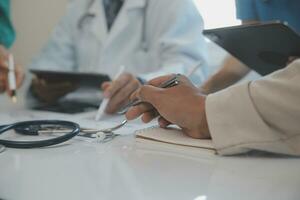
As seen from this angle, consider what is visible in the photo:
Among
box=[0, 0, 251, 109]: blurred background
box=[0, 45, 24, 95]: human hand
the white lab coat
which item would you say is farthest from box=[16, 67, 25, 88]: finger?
box=[0, 0, 251, 109]: blurred background

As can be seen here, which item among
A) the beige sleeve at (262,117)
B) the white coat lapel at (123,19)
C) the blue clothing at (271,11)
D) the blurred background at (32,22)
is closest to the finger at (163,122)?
the beige sleeve at (262,117)

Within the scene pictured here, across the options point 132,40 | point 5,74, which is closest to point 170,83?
point 5,74

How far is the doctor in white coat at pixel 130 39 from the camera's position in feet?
3.81

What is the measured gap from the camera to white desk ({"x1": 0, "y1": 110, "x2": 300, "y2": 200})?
0.36 m

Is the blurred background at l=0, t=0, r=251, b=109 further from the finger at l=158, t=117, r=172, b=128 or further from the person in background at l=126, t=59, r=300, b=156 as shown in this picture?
the person in background at l=126, t=59, r=300, b=156

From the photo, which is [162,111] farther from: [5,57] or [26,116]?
Result: [5,57]

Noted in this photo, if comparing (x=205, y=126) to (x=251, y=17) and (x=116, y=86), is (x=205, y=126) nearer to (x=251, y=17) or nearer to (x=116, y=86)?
(x=116, y=86)

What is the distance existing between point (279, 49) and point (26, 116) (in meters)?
0.55

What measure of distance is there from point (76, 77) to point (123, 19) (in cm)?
37

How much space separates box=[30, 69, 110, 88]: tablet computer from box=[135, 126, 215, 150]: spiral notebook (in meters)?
0.33

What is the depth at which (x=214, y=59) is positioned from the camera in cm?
137

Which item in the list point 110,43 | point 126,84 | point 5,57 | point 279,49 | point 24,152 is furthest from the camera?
point 110,43

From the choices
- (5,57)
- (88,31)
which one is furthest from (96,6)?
(5,57)

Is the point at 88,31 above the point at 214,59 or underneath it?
above
